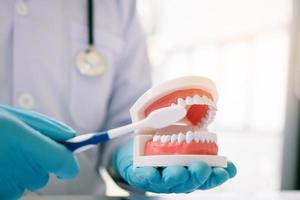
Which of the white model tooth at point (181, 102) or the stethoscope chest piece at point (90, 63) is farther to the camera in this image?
the stethoscope chest piece at point (90, 63)

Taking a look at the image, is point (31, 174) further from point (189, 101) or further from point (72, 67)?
point (72, 67)

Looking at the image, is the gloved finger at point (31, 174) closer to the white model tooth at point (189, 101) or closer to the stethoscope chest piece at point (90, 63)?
the white model tooth at point (189, 101)

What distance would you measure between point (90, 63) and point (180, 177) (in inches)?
15.6

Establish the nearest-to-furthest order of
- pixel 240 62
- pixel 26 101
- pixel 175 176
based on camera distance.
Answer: pixel 175 176 → pixel 26 101 → pixel 240 62

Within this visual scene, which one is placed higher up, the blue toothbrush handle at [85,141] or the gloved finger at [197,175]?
the blue toothbrush handle at [85,141]

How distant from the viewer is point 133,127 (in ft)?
1.55

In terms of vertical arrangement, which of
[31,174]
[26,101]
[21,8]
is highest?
[21,8]

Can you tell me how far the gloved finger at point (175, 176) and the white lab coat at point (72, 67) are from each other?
1.08 feet

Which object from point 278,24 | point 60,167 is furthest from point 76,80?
point 278,24

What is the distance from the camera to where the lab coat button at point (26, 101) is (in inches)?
28.4

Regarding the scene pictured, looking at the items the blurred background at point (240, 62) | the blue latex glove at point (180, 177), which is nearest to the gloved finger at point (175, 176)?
the blue latex glove at point (180, 177)

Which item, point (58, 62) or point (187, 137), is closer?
point (187, 137)

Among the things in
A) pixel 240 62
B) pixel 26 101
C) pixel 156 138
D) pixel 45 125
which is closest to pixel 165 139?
pixel 156 138

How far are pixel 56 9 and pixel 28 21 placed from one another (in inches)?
2.4
